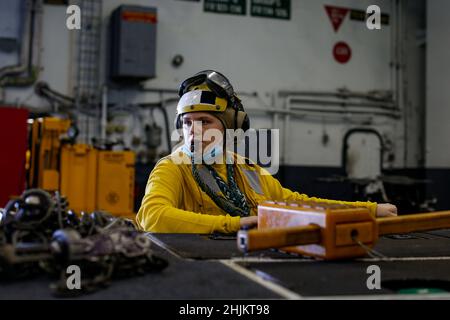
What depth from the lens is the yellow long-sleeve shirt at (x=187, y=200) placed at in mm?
1625

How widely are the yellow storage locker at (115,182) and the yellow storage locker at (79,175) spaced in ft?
0.22

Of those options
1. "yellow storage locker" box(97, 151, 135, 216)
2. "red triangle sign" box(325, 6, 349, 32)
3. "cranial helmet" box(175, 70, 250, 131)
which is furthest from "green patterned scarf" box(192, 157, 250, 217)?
"red triangle sign" box(325, 6, 349, 32)

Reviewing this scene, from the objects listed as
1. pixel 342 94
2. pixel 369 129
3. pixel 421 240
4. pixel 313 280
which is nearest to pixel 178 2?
pixel 342 94

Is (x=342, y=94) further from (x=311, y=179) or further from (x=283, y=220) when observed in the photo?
(x=283, y=220)

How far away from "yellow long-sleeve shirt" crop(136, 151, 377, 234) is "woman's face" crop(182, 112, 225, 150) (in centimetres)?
12

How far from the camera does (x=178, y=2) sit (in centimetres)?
629

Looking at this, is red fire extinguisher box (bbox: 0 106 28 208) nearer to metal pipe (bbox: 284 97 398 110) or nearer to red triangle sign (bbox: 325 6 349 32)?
metal pipe (bbox: 284 97 398 110)

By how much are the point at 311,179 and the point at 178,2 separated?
2.94 m

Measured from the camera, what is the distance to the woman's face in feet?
6.79

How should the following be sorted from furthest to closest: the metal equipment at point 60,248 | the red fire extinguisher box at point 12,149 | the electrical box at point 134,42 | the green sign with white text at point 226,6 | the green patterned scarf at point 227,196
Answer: the green sign with white text at point 226,6 → the electrical box at point 134,42 → the red fire extinguisher box at point 12,149 → the green patterned scarf at point 227,196 → the metal equipment at point 60,248

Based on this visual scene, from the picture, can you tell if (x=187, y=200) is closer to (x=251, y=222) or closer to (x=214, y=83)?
(x=214, y=83)

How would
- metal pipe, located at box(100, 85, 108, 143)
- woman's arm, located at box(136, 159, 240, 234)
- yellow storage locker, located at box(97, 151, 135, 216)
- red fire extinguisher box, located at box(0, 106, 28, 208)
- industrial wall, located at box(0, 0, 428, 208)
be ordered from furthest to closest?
industrial wall, located at box(0, 0, 428, 208), metal pipe, located at box(100, 85, 108, 143), yellow storage locker, located at box(97, 151, 135, 216), red fire extinguisher box, located at box(0, 106, 28, 208), woman's arm, located at box(136, 159, 240, 234)

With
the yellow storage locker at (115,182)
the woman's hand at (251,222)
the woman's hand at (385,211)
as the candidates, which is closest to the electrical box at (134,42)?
the yellow storage locker at (115,182)

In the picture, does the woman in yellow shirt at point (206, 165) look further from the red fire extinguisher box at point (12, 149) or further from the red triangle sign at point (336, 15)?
the red triangle sign at point (336, 15)
